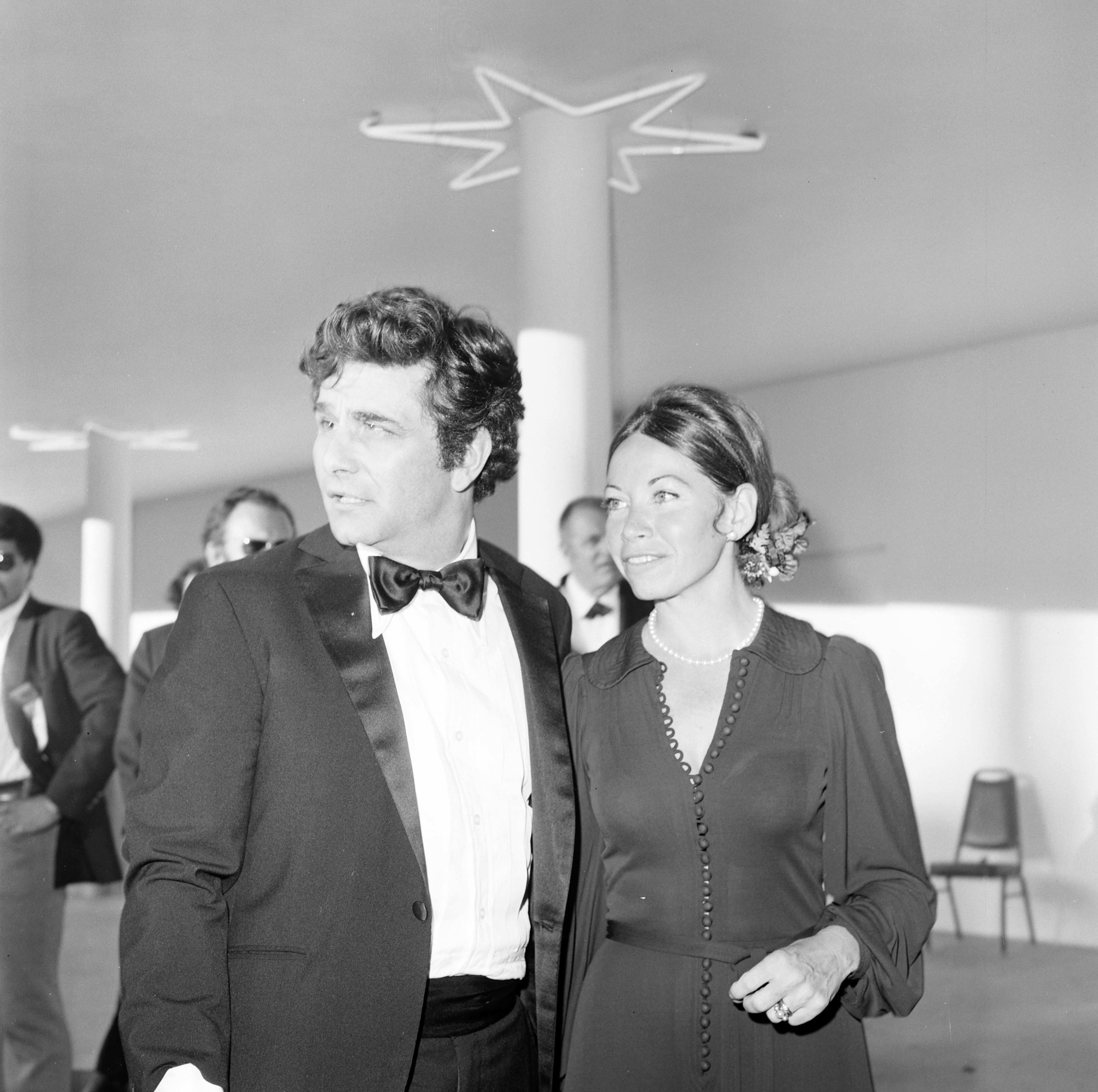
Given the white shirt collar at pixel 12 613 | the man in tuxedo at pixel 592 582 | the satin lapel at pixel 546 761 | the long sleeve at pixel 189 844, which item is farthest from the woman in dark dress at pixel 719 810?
the white shirt collar at pixel 12 613

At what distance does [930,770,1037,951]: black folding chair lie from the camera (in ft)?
27.7

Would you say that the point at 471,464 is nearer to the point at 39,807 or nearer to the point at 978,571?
the point at 39,807

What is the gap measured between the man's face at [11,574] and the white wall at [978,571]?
559 centimetres

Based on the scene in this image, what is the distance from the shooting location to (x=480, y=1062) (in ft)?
5.81

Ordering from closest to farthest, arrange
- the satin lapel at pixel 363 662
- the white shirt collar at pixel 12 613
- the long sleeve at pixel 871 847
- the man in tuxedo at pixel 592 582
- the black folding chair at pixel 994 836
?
the satin lapel at pixel 363 662, the long sleeve at pixel 871 847, the white shirt collar at pixel 12 613, the man in tuxedo at pixel 592 582, the black folding chair at pixel 994 836

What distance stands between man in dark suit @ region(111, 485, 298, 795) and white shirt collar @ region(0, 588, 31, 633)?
431 mm

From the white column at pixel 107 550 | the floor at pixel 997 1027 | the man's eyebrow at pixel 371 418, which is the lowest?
the floor at pixel 997 1027

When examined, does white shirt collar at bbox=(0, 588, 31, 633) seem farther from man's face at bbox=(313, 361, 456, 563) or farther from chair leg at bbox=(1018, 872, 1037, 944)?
chair leg at bbox=(1018, 872, 1037, 944)

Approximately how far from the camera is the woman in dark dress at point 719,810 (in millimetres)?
1910

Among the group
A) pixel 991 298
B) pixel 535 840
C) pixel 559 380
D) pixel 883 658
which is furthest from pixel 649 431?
pixel 883 658

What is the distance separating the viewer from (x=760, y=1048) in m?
1.91

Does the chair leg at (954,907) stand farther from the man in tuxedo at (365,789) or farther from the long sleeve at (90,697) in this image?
the man in tuxedo at (365,789)

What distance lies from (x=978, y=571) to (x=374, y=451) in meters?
7.79

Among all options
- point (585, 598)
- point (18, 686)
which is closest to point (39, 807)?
point (18, 686)
